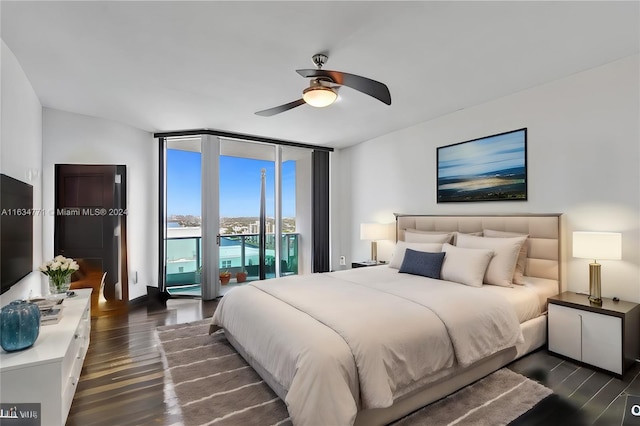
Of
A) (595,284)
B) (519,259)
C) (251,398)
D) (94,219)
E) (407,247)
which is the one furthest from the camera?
(94,219)

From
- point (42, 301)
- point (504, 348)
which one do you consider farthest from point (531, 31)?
point (42, 301)

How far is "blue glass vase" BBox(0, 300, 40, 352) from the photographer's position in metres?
1.76

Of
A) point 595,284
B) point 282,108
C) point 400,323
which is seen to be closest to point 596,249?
point 595,284

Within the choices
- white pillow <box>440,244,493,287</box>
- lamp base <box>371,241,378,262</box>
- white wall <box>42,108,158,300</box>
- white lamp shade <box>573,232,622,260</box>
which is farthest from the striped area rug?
lamp base <box>371,241,378,262</box>

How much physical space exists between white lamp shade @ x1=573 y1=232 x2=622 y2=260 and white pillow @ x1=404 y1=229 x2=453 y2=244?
1286 millimetres

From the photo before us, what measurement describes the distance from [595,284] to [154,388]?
3.70 metres

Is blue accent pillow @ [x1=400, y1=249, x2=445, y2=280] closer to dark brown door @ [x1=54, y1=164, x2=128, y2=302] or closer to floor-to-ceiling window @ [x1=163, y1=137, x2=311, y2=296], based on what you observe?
floor-to-ceiling window @ [x1=163, y1=137, x2=311, y2=296]

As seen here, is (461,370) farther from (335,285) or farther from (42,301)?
(42,301)

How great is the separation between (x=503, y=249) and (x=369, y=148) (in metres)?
2.98

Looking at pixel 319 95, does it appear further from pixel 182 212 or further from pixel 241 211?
pixel 182 212

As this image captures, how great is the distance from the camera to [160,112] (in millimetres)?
3955

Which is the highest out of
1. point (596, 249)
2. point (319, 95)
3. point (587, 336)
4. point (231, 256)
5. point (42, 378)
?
point (319, 95)

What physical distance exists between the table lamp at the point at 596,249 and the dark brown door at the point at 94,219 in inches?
210

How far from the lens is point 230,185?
211 inches
